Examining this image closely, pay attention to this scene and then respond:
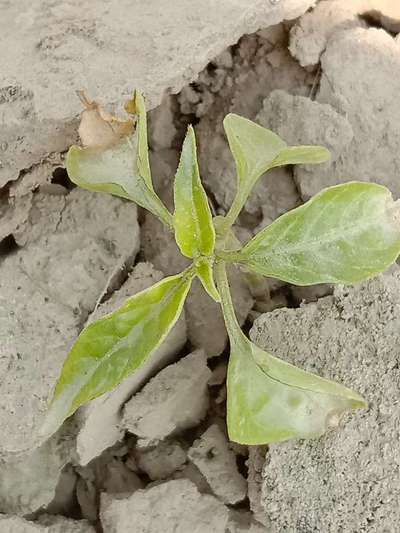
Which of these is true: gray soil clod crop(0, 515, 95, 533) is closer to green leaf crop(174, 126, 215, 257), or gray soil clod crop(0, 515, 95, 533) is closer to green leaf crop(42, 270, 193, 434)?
green leaf crop(42, 270, 193, 434)

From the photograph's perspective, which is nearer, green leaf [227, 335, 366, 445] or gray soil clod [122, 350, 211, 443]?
green leaf [227, 335, 366, 445]

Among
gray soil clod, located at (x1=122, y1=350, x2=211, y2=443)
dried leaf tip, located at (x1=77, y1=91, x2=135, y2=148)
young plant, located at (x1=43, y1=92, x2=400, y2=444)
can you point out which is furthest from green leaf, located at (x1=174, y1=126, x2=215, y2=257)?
gray soil clod, located at (x1=122, y1=350, x2=211, y2=443)

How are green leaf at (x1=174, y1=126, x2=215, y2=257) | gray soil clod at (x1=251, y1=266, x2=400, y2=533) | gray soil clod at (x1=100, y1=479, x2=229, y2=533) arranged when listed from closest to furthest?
green leaf at (x1=174, y1=126, x2=215, y2=257)
gray soil clod at (x1=251, y1=266, x2=400, y2=533)
gray soil clod at (x1=100, y1=479, x2=229, y2=533)

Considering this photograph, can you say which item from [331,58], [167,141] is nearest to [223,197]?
[167,141]

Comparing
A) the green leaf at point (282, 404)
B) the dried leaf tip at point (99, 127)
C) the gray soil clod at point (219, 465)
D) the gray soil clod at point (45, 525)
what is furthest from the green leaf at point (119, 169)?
the gray soil clod at point (45, 525)

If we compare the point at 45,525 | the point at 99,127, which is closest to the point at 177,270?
the point at 99,127

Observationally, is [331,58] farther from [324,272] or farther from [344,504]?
[344,504]
